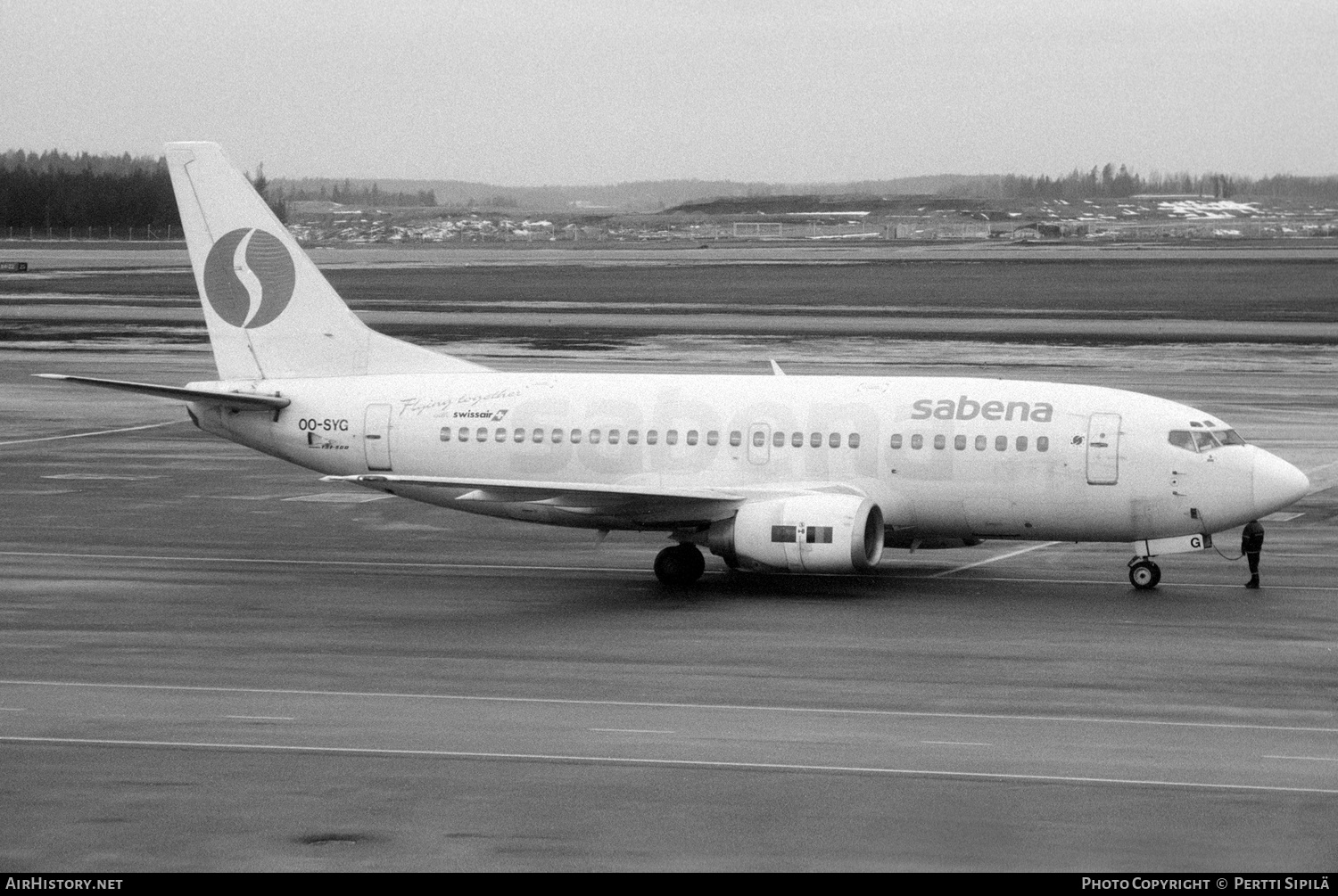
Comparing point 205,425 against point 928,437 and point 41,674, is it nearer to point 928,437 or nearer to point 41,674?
point 41,674

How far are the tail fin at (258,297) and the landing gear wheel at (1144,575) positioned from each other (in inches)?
581

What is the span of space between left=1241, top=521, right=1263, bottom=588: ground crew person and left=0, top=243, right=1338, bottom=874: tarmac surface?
0.83 metres

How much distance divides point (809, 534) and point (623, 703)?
8680 mm

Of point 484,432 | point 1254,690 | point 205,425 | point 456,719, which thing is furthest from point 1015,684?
point 205,425

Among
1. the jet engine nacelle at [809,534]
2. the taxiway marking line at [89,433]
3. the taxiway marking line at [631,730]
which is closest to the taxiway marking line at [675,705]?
the taxiway marking line at [631,730]

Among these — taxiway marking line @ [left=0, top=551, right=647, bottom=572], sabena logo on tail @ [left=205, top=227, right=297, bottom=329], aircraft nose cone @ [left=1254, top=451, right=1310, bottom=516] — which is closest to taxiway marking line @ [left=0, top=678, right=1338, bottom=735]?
aircraft nose cone @ [left=1254, top=451, right=1310, bottom=516]

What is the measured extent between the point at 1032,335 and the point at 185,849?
79.4 meters

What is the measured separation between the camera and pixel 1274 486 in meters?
34.3

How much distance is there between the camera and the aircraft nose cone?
112 feet

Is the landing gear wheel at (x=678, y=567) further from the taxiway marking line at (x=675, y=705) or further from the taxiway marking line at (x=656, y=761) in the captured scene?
the taxiway marking line at (x=656, y=761)

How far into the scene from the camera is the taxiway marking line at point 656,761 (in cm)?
2173

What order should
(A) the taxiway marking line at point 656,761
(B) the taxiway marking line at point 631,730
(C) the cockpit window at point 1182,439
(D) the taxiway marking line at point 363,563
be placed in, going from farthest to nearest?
(D) the taxiway marking line at point 363,563 < (C) the cockpit window at point 1182,439 < (B) the taxiway marking line at point 631,730 < (A) the taxiway marking line at point 656,761

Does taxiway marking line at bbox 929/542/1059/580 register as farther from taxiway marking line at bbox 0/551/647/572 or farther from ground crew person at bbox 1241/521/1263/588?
taxiway marking line at bbox 0/551/647/572

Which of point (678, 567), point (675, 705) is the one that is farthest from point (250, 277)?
point (675, 705)
